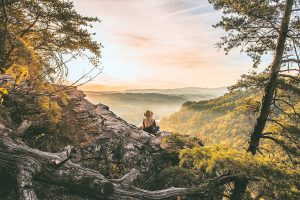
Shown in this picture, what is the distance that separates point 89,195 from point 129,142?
16.1ft

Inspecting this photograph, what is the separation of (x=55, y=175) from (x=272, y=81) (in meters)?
7.70

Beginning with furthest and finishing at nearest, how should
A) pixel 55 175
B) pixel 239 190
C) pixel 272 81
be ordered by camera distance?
pixel 239 190 → pixel 272 81 → pixel 55 175

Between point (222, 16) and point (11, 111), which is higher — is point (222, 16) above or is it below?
above

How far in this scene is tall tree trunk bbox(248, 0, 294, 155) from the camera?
10.2 metres

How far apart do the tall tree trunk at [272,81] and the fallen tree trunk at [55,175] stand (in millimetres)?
4055

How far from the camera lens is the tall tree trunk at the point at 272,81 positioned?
33.3 ft

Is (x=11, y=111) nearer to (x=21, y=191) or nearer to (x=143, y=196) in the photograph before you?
(x=21, y=191)

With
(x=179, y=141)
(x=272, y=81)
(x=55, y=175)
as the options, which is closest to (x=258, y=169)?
(x=272, y=81)

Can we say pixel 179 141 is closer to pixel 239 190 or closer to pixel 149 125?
pixel 239 190

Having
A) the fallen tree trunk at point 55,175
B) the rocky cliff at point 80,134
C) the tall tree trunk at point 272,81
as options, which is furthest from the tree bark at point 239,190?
the rocky cliff at point 80,134

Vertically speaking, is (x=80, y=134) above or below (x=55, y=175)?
above

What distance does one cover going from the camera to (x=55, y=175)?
24.8ft

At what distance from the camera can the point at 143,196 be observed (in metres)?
8.39

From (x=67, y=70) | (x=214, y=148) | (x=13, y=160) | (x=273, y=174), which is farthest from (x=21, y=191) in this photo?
(x=273, y=174)
